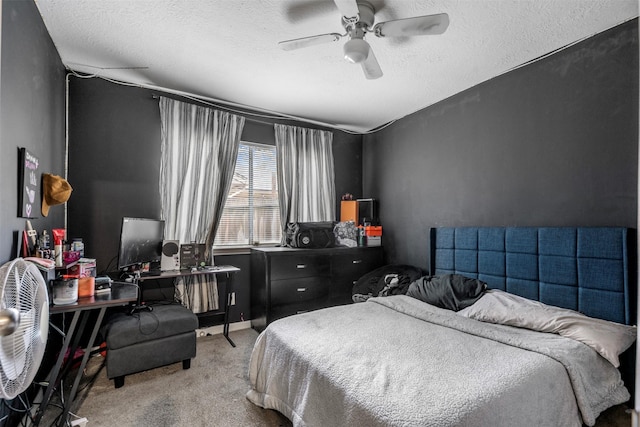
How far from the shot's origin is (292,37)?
7.58 ft

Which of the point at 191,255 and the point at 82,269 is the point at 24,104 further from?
the point at 191,255

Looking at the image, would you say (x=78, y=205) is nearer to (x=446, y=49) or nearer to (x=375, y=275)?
(x=375, y=275)

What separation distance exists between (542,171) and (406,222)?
5.27 feet

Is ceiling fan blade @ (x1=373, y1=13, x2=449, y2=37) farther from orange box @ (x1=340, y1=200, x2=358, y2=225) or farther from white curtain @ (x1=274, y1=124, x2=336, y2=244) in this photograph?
orange box @ (x1=340, y1=200, x2=358, y2=225)

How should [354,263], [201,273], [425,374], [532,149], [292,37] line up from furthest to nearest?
[354,263], [201,273], [532,149], [292,37], [425,374]

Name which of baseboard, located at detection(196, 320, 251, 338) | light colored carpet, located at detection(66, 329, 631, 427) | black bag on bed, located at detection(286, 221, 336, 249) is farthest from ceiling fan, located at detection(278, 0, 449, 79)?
baseboard, located at detection(196, 320, 251, 338)

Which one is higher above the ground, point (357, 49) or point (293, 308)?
point (357, 49)

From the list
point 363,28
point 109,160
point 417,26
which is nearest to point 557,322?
point 417,26

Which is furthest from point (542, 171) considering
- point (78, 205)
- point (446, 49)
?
point (78, 205)

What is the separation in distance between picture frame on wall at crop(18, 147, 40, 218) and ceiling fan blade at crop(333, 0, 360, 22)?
191cm

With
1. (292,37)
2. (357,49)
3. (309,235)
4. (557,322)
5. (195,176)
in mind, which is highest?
(292,37)

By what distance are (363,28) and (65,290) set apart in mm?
2410

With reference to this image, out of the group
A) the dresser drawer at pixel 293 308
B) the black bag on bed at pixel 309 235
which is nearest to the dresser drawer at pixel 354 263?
the black bag on bed at pixel 309 235

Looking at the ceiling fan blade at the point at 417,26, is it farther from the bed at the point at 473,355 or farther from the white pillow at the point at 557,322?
the white pillow at the point at 557,322
